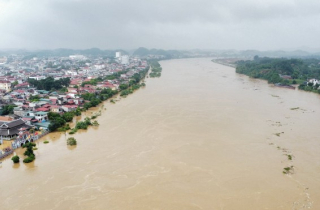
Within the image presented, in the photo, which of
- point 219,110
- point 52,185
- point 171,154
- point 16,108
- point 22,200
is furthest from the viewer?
point 219,110

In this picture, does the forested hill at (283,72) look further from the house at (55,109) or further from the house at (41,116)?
the house at (41,116)

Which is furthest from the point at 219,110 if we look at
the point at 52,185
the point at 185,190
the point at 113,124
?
the point at 52,185

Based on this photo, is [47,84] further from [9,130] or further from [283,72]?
[283,72]

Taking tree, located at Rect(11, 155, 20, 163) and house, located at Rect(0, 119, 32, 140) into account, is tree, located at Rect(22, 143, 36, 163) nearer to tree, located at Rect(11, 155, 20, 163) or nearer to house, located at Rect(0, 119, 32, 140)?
tree, located at Rect(11, 155, 20, 163)

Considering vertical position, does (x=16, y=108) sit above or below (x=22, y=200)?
above

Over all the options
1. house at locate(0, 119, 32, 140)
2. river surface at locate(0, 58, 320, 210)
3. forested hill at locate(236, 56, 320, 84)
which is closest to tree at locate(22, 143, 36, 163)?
river surface at locate(0, 58, 320, 210)

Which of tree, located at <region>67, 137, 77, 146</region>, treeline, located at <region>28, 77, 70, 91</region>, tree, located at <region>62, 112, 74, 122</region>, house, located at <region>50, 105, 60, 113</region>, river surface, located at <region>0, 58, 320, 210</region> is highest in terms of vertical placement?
treeline, located at <region>28, 77, 70, 91</region>

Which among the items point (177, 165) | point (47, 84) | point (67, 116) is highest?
point (47, 84)

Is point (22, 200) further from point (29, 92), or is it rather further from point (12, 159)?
point (29, 92)

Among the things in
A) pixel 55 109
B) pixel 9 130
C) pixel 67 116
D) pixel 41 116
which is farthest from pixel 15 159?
pixel 55 109
